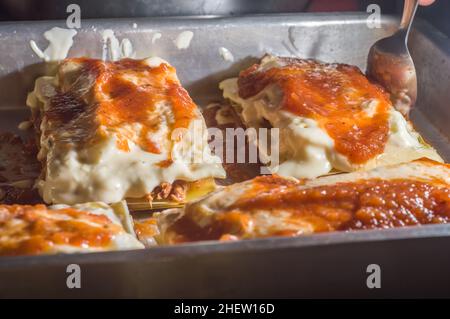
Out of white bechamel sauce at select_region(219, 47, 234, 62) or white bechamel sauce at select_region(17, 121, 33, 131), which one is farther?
white bechamel sauce at select_region(219, 47, 234, 62)

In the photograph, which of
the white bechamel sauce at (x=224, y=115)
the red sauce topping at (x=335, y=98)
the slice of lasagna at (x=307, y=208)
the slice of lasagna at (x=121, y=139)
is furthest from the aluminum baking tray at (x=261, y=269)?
the white bechamel sauce at (x=224, y=115)

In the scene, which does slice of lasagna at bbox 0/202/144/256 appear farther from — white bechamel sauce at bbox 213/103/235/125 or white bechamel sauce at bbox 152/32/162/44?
white bechamel sauce at bbox 152/32/162/44

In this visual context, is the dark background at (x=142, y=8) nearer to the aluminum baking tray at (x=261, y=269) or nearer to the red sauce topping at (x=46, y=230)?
the red sauce topping at (x=46, y=230)

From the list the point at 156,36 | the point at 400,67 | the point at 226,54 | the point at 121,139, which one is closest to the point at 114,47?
the point at 156,36

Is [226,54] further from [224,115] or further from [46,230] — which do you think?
[46,230]

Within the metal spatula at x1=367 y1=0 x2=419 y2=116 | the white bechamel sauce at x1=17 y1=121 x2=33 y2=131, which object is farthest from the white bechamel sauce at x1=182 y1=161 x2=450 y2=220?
the white bechamel sauce at x1=17 y1=121 x2=33 y2=131
